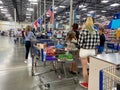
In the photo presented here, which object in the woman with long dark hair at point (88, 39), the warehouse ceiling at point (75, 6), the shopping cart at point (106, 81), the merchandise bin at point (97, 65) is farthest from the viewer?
the warehouse ceiling at point (75, 6)

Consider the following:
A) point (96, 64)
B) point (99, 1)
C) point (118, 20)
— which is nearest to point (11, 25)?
point (99, 1)

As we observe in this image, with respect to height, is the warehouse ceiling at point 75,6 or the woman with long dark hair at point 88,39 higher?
the warehouse ceiling at point 75,6

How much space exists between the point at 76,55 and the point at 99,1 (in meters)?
14.9

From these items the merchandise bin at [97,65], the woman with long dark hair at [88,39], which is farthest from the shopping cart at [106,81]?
the woman with long dark hair at [88,39]

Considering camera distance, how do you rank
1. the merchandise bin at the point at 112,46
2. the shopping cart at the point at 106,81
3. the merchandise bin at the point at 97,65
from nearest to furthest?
the shopping cart at the point at 106,81 < the merchandise bin at the point at 97,65 < the merchandise bin at the point at 112,46

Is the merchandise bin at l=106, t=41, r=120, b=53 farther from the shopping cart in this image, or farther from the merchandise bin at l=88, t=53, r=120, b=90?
the shopping cart

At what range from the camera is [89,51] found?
3822mm

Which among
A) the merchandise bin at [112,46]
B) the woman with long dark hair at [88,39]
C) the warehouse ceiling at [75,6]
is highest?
the warehouse ceiling at [75,6]

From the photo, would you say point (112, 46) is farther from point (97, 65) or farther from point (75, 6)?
point (75, 6)

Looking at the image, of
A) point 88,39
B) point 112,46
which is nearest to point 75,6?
point 112,46

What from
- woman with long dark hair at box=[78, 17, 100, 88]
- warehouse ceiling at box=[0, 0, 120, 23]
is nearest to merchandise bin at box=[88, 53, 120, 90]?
woman with long dark hair at box=[78, 17, 100, 88]

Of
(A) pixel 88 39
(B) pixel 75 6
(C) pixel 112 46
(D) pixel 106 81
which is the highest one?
(B) pixel 75 6

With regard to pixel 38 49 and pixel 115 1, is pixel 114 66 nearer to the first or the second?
pixel 38 49

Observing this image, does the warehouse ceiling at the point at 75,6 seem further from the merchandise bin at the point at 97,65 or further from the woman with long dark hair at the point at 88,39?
the merchandise bin at the point at 97,65
